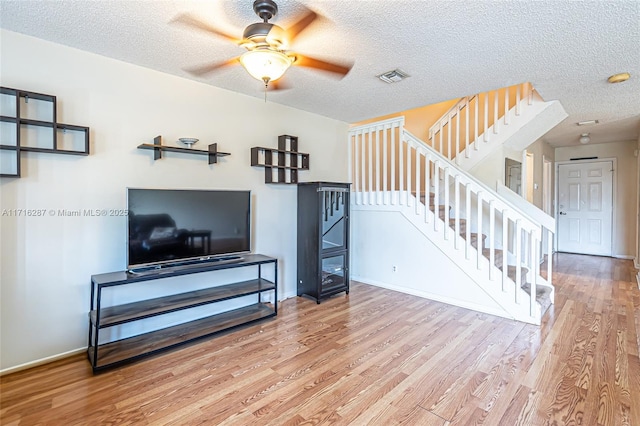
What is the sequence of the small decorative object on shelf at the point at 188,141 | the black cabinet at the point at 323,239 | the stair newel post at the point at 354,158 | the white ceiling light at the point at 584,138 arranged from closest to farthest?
the small decorative object on shelf at the point at 188,141, the black cabinet at the point at 323,239, the stair newel post at the point at 354,158, the white ceiling light at the point at 584,138

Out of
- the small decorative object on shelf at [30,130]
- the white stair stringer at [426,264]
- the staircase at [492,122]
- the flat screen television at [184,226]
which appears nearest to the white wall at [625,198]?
the staircase at [492,122]

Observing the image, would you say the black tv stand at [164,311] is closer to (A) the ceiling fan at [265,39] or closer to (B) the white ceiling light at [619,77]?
(A) the ceiling fan at [265,39]

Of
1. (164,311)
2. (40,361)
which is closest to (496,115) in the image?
(164,311)

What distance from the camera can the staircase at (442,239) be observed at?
134 inches

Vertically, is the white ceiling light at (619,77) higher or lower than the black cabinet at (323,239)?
higher

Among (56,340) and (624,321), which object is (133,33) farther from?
(624,321)

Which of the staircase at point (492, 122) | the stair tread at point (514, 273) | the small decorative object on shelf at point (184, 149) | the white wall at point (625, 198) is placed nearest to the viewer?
the small decorative object on shelf at point (184, 149)

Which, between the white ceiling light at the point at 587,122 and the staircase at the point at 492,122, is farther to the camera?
the white ceiling light at the point at 587,122

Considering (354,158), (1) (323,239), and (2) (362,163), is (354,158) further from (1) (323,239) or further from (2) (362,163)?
(1) (323,239)

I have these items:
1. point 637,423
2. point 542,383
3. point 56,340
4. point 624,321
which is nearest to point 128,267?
point 56,340

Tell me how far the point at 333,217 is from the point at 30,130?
2.99m

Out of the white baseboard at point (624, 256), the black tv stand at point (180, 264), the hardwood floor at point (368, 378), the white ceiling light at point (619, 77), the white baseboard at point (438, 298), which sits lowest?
the hardwood floor at point (368, 378)

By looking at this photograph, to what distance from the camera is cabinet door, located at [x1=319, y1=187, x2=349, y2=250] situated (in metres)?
3.98

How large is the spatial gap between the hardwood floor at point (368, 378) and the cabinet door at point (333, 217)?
1027mm
